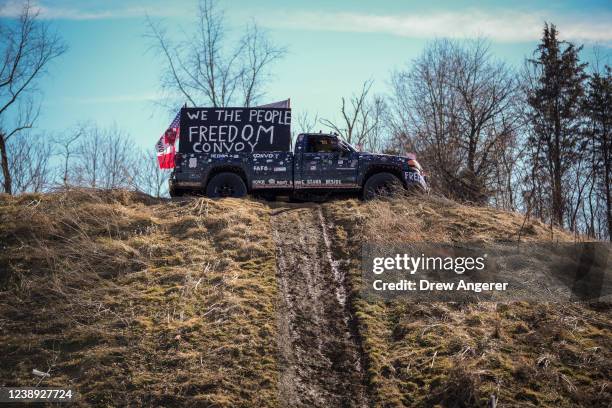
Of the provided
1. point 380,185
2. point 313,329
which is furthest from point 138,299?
point 380,185

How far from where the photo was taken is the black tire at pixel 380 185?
14.8 m

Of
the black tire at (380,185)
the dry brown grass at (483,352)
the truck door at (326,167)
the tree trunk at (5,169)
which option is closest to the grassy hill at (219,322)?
the dry brown grass at (483,352)

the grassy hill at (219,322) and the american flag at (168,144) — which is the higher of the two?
the american flag at (168,144)

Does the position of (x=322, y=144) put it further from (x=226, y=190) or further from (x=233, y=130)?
(x=226, y=190)

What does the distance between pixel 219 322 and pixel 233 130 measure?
24.3 ft

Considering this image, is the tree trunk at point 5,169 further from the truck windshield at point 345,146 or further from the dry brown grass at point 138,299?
the truck windshield at point 345,146

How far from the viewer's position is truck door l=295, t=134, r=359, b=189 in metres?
14.9

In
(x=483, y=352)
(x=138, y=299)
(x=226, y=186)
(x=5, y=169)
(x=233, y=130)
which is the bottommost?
(x=483, y=352)

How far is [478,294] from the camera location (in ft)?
33.8

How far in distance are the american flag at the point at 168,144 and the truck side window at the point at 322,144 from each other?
12.1 feet

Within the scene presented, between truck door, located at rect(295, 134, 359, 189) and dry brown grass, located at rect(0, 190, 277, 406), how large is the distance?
5.87ft

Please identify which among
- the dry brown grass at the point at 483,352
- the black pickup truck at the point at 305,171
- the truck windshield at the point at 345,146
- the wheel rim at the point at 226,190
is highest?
the truck windshield at the point at 345,146

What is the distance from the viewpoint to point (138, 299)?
31.9ft

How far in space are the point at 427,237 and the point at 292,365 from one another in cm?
517
